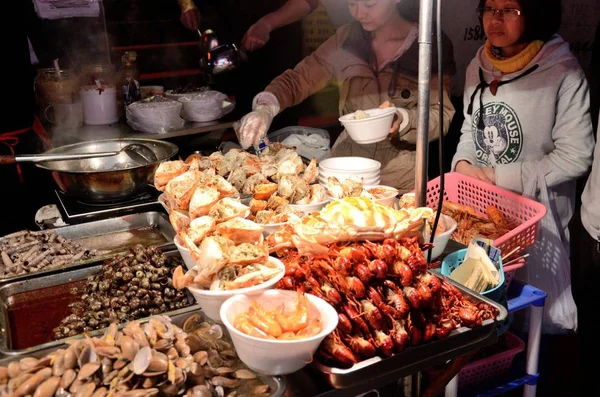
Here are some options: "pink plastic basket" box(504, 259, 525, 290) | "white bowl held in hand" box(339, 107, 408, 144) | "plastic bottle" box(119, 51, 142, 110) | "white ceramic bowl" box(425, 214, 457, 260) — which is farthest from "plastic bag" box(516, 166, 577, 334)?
"plastic bottle" box(119, 51, 142, 110)

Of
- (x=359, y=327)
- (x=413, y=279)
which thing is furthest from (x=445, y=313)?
(x=359, y=327)

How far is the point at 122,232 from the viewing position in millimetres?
2670

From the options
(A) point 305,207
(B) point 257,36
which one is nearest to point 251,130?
(A) point 305,207

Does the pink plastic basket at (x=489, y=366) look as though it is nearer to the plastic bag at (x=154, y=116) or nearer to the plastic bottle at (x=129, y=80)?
the plastic bag at (x=154, y=116)

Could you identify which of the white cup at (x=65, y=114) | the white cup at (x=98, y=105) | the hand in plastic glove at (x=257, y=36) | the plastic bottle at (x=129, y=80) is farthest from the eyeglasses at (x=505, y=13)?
the white cup at (x=65, y=114)

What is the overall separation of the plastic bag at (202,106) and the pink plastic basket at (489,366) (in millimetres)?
3410

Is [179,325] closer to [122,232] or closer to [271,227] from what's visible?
[271,227]

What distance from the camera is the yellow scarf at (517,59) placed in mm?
3170

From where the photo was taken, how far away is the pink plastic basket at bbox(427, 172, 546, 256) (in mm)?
2328

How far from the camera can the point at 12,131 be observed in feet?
14.2

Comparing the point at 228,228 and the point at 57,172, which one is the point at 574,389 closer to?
the point at 228,228

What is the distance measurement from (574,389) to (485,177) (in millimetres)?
1448

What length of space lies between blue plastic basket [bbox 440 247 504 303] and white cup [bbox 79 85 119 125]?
392 cm

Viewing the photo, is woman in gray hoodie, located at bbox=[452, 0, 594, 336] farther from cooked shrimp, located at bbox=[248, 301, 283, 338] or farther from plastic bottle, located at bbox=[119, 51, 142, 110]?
plastic bottle, located at bbox=[119, 51, 142, 110]
